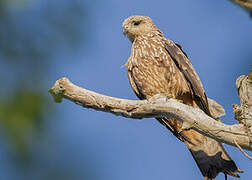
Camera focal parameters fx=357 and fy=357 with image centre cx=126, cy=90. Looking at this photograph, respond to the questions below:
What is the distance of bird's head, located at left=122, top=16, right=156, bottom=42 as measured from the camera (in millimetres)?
5022

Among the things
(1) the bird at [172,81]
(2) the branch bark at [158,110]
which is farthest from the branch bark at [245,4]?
(1) the bird at [172,81]

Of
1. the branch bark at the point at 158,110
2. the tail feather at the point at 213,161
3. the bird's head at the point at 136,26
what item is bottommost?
the tail feather at the point at 213,161

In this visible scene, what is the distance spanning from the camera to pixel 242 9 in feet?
3.11

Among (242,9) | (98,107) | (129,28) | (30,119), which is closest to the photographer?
(242,9)

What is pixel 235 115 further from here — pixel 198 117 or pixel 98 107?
pixel 98 107

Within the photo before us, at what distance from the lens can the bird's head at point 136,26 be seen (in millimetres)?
5022

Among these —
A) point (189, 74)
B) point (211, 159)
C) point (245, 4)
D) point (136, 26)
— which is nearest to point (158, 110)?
point (211, 159)

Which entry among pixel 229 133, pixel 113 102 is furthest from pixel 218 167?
pixel 113 102

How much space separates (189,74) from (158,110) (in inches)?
42.6

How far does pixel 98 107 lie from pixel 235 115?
1.29 meters

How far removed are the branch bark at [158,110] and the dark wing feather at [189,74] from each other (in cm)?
83

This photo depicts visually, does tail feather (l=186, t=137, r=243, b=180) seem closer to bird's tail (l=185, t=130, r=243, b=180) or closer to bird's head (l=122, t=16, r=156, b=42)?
bird's tail (l=185, t=130, r=243, b=180)

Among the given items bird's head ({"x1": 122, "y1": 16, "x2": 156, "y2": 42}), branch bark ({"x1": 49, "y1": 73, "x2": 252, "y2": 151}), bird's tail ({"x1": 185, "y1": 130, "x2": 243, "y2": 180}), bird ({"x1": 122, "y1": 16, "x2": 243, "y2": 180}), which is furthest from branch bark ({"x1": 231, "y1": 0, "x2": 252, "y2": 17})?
bird's head ({"x1": 122, "y1": 16, "x2": 156, "y2": 42})

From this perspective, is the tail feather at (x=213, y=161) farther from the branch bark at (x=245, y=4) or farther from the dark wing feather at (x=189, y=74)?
the branch bark at (x=245, y=4)
